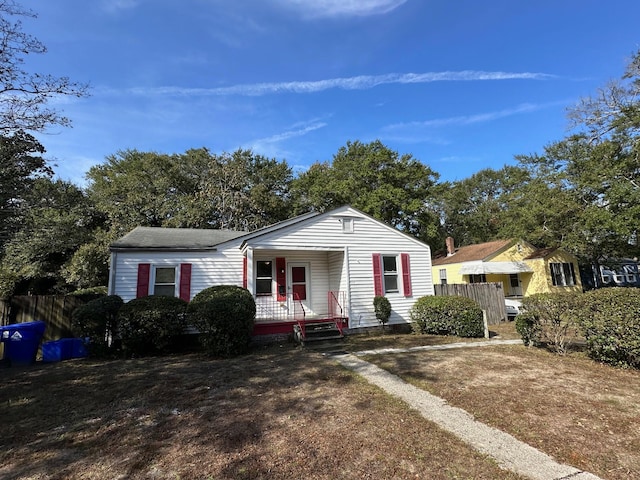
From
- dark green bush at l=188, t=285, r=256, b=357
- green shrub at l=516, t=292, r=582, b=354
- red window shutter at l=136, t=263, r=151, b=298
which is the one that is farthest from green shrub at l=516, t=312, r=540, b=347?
red window shutter at l=136, t=263, r=151, b=298

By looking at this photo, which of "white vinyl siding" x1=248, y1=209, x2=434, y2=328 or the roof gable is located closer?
"white vinyl siding" x1=248, y1=209, x2=434, y2=328

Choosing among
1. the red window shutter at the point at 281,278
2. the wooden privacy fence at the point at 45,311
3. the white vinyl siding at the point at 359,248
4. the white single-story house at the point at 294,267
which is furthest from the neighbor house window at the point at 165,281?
the red window shutter at the point at 281,278

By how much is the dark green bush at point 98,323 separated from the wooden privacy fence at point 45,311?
243 centimetres

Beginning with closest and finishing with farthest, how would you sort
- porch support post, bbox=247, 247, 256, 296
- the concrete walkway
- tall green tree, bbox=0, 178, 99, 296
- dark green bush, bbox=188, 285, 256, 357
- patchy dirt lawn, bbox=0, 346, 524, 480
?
the concrete walkway
patchy dirt lawn, bbox=0, 346, 524, 480
dark green bush, bbox=188, 285, 256, 357
porch support post, bbox=247, 247, 256, 296
tall green tree, bbox=0, 178, 99, 296

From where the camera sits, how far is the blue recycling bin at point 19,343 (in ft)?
25.2

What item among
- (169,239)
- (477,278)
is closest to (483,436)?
(169,239)

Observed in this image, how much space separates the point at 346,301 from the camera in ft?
37.9

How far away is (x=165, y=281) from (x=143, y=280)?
0.66m

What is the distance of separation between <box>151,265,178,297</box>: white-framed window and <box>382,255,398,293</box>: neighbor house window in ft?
25.4

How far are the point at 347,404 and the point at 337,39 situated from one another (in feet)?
38.9

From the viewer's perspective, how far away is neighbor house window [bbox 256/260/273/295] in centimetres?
1212

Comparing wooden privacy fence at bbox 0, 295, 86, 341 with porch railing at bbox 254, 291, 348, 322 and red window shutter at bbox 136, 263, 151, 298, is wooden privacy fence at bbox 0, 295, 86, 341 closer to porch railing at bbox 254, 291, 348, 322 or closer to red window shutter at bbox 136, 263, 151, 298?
red window shutter at bbox 136, 263, 151, 298

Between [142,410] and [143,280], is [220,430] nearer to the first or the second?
[142,410]

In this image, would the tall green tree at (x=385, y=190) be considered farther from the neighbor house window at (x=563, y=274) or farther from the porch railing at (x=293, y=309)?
the porch railing at (x=293, y=309)
